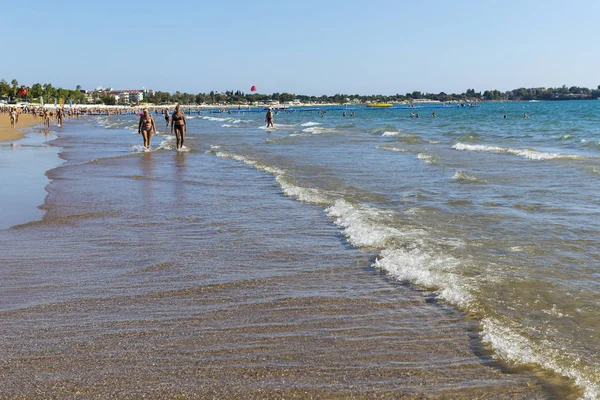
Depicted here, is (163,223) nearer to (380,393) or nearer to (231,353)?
(231,353)

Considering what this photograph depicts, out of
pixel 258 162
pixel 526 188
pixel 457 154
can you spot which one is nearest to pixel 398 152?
pixel 457 154

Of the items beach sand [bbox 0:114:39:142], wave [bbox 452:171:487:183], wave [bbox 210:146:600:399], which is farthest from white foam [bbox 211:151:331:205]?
beach sand [bbox 0:114:39:142]

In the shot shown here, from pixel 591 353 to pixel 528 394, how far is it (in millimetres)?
894

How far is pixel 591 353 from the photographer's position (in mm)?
4164

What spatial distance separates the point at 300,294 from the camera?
5.58m

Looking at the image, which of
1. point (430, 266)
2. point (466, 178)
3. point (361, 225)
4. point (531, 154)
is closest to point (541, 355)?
point (430, 266)

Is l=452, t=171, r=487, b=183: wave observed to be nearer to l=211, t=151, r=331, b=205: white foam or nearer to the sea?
the sea

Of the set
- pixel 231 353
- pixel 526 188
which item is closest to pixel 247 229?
pixel 231 353

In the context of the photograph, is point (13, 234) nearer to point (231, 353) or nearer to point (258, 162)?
point (231, 353)

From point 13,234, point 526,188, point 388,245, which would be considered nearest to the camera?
point 388,245

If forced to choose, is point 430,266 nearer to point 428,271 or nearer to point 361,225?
point 428,271

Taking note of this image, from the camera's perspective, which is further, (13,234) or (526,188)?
(526,188)

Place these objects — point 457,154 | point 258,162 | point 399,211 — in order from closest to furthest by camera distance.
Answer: point 399,211
point 258,162
point 457,154

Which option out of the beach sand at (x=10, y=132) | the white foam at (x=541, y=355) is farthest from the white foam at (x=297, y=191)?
the beach sand at (x=10, y=132)
